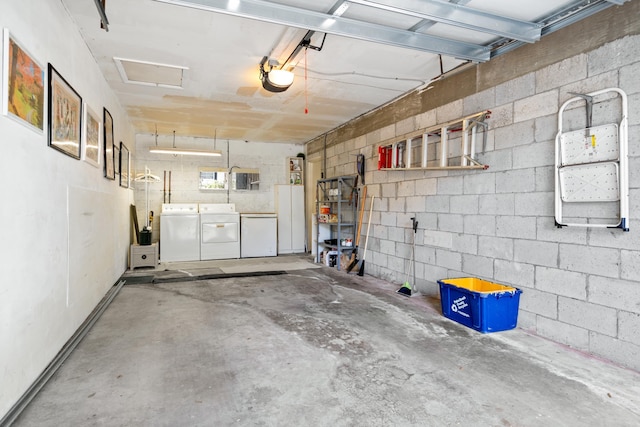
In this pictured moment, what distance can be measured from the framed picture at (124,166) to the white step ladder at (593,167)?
556 cm

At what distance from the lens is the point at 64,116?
8.57 feet

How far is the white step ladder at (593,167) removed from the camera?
2.40m

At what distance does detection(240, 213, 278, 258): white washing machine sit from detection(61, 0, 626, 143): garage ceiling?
9.55 ft

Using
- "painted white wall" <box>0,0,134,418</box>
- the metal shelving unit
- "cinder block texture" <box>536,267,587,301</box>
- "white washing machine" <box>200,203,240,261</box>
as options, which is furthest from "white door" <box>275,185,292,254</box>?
"cinder block texture" <box>536,267,587,301</box>

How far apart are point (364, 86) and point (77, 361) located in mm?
4083

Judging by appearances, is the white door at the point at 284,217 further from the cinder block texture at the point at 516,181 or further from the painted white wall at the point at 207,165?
the cinder block texture at the point at 516,181

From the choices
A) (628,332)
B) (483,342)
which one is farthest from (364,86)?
(628,332)

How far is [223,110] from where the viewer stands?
566 cm

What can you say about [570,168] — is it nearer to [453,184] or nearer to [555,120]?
[555,120]

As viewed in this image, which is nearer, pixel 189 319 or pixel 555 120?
pixel 555 120

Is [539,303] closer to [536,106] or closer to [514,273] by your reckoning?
[514,273]

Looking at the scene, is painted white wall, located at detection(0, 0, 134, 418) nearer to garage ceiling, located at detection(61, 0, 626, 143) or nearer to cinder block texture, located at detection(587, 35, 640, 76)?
garage ceiling, located at detection(61, 0, 626, 143)

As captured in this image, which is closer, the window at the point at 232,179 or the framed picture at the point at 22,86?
the framed picture at the point at 22,86

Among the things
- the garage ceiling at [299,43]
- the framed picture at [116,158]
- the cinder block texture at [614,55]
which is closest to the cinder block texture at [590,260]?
the cinder block texture at [614,55]
